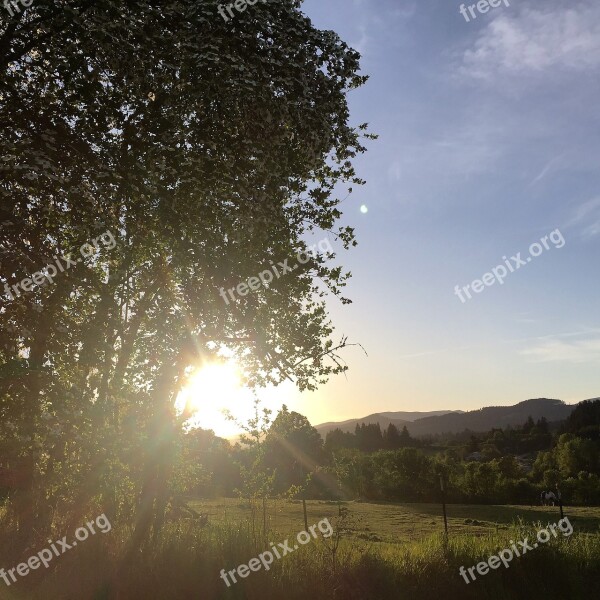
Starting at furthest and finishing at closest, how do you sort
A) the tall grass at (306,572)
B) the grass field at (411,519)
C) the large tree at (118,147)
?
the grass field at (411,519), the tall grass at (306,572), the large tree at (118,147)

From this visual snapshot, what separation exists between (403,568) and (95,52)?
1396 cm

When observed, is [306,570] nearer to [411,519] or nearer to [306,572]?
[306,572]

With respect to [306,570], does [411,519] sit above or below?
below

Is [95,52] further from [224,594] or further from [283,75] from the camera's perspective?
[224,594]

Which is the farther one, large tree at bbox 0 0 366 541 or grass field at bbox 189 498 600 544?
grass field at bbox 189 498 600 544

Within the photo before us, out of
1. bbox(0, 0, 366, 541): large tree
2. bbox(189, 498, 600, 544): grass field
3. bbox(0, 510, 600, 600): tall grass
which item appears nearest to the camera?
bbox(0, 0, 366, 541): large tree

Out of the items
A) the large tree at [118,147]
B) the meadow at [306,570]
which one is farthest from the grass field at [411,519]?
the large tree at [118,147]

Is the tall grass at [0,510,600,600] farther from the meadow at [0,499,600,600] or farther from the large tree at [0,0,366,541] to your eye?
the large tree at [0,0,366,541]

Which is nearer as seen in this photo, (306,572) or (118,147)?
(118,147)

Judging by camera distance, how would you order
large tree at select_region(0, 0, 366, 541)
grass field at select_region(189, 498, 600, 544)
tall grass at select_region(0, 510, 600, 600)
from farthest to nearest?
grass field at select_region(189, 498, 600, 544) < tall grass at select_region(0, 510, 600, 600) < large tree at select_region(0, 0, 366, 541)

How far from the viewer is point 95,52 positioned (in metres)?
9.98

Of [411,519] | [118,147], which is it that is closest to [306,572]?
[118,147]

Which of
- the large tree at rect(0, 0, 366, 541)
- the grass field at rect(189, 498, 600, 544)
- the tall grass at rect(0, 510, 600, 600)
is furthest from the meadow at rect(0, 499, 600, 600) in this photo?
the grass field at rect(189, 498, 600, 544)

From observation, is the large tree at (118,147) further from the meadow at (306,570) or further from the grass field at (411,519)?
the grass field at (411,519)
